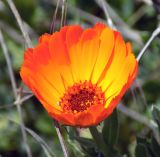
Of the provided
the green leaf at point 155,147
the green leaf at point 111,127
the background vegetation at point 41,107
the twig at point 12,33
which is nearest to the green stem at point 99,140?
the green leaf at point 111,127

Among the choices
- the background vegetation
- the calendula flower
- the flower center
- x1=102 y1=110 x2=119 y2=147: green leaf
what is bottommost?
the background vegetation

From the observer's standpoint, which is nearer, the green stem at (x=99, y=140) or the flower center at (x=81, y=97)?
the green stem at (x=99, y=140)

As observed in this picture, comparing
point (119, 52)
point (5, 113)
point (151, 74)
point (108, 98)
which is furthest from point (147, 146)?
point (5, 113)

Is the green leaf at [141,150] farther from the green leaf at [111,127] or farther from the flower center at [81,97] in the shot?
the flower center at [81,97]

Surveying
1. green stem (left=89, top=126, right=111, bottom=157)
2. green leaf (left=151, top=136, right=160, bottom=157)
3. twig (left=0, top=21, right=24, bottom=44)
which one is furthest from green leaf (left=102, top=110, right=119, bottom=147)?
twig (left=0, top=21, right=24, bottom=44)

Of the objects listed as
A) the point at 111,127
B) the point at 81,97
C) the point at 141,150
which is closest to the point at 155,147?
the point at 141,150

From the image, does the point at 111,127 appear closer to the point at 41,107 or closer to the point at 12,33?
the point at 41,107

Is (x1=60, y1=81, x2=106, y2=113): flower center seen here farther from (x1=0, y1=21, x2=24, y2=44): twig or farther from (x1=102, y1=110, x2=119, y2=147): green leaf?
(x1=0, y1=21, x2=24, y2=44): twig
